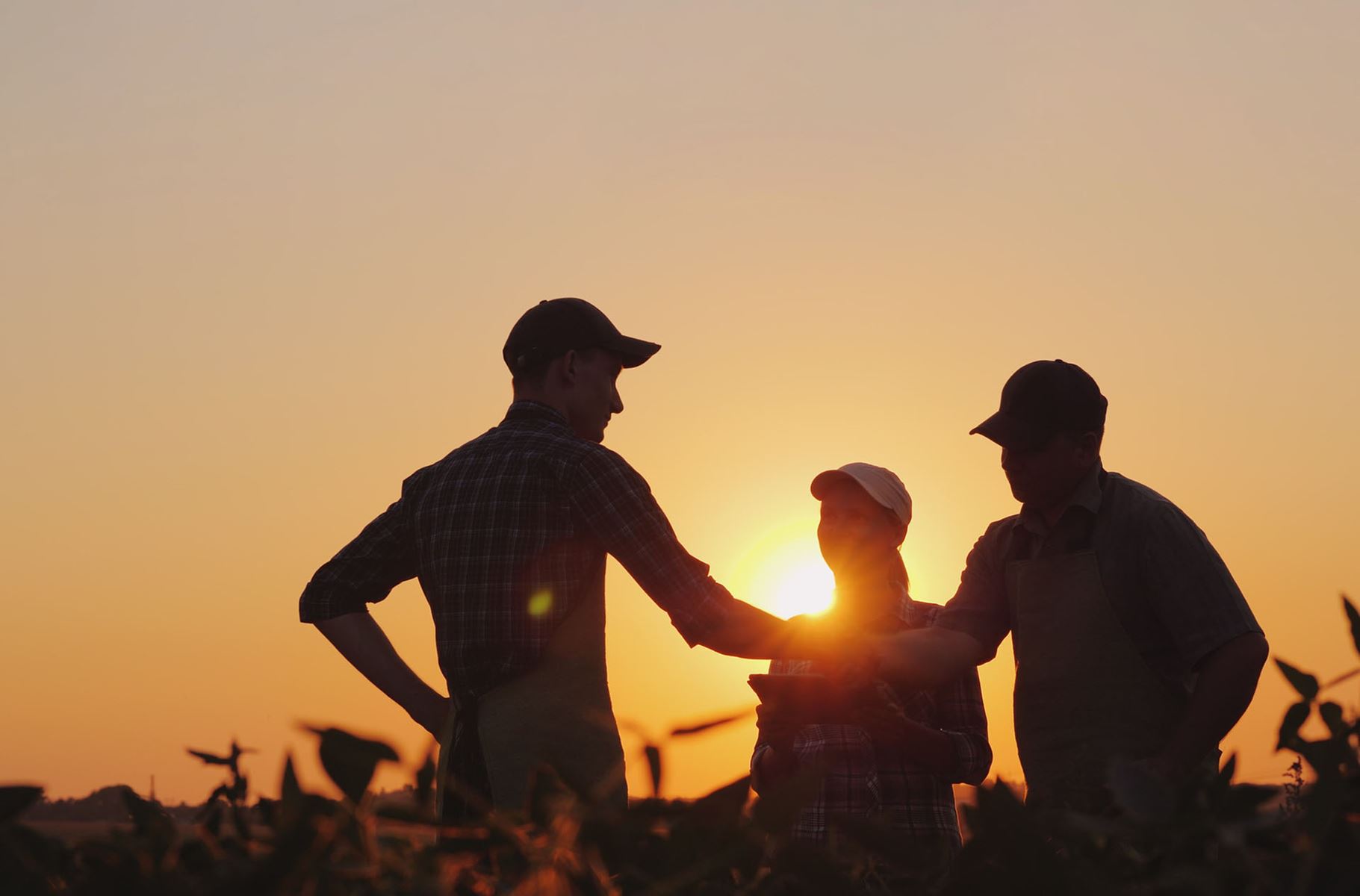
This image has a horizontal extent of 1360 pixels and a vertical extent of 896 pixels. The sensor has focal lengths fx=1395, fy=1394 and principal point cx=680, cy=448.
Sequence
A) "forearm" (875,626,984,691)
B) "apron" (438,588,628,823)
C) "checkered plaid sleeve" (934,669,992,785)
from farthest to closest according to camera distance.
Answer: "checkered plaid sleeve" (934,669,992,785) → "forearm" (875,626,984,691) → "apron" (438,588,628,823)

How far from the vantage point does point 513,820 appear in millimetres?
958

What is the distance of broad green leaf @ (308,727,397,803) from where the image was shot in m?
0.92

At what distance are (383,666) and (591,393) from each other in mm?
1045

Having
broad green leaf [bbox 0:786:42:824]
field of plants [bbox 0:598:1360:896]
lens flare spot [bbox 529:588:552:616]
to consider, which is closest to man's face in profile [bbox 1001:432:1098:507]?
lens flare spot [bbox 529:588:552:616]

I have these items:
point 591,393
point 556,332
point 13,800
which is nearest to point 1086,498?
point 591,393

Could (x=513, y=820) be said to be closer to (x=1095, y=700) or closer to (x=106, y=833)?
(x=106, y=833)

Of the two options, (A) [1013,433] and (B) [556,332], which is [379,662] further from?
(A) [1013,433]

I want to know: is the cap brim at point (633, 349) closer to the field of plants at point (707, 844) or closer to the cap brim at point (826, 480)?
the cap brim at point (826, 480)

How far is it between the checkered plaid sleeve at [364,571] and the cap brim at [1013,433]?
1908 mm

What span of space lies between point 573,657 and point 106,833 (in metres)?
2.87

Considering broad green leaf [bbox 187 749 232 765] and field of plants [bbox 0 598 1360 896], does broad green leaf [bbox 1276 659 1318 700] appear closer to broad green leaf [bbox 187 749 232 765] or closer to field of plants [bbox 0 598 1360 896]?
field of plants [bbox 0 598 1360 896]

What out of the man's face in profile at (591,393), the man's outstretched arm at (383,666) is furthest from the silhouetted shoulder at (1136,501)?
the man's outstretched arm at (383,666)

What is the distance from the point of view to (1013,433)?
4.52 metres

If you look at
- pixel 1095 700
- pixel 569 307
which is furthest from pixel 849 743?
pixel 569 307
